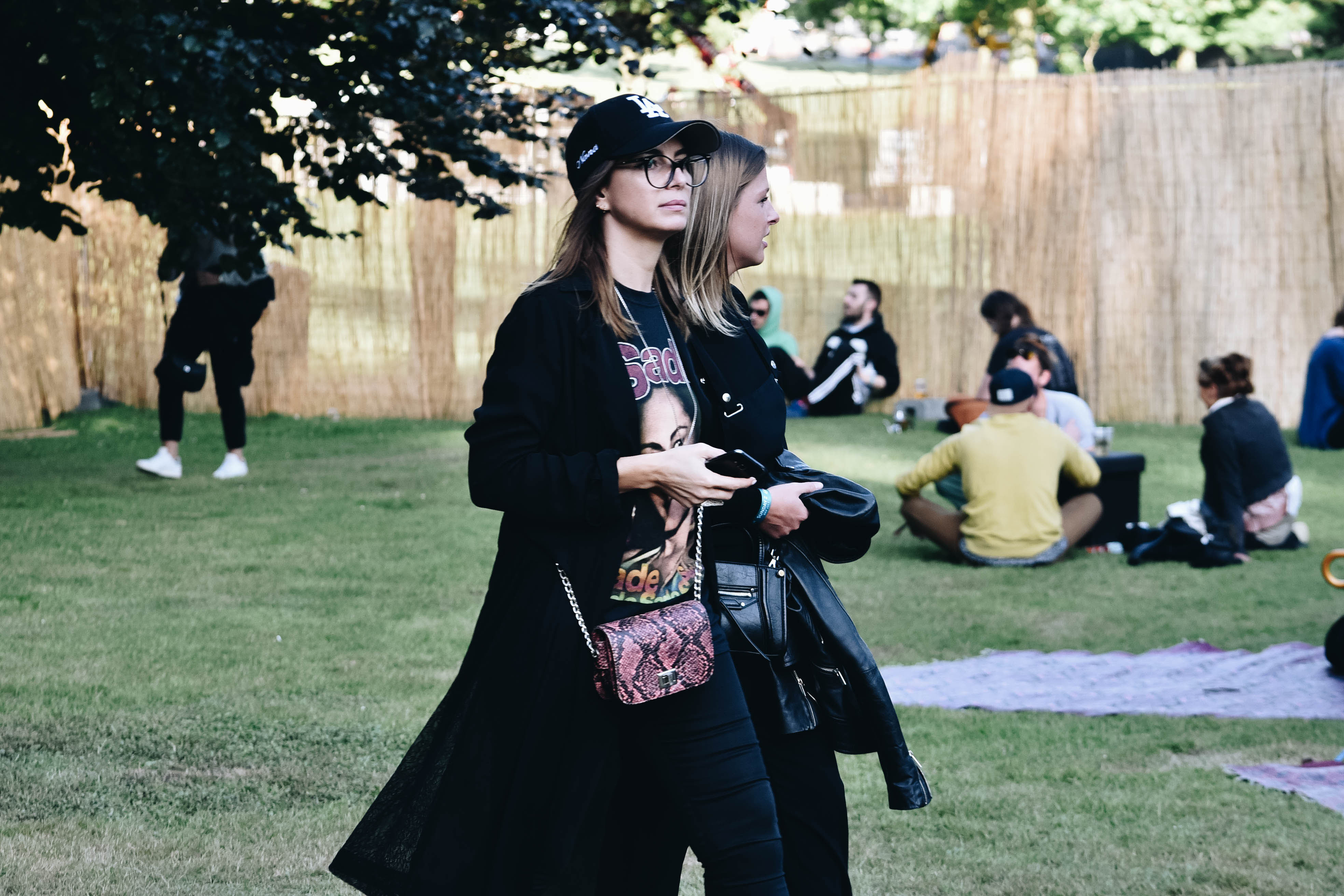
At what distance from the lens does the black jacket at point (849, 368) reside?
559 inches

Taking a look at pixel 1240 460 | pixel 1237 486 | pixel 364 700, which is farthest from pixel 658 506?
pixel 1240 460

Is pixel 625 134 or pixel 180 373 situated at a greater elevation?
pixel 625 134

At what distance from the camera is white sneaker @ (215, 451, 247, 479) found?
9.91 m

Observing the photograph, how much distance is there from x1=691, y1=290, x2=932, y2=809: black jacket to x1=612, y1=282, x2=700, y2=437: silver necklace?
0.06m

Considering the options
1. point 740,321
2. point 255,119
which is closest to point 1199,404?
point 255,119

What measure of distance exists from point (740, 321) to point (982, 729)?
2.65 m

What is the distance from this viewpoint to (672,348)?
279cm

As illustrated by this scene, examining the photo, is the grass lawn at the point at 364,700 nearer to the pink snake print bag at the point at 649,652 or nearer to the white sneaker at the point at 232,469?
the white sneaker at the point at 232,469

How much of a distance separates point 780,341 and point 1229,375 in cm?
606

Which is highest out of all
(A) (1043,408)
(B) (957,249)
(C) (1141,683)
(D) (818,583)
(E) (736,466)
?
(B) (957,249)

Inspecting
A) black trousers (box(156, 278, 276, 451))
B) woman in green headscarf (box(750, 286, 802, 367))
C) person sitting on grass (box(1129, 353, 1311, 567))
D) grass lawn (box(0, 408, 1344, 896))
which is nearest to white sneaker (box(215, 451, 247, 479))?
grass lawn (box(0, 408, 1344, 896))

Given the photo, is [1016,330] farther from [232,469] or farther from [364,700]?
[364,700]

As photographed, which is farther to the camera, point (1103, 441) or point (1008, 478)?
point (1103, 441)

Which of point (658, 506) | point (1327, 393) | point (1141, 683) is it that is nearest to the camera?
point (658, 506)
